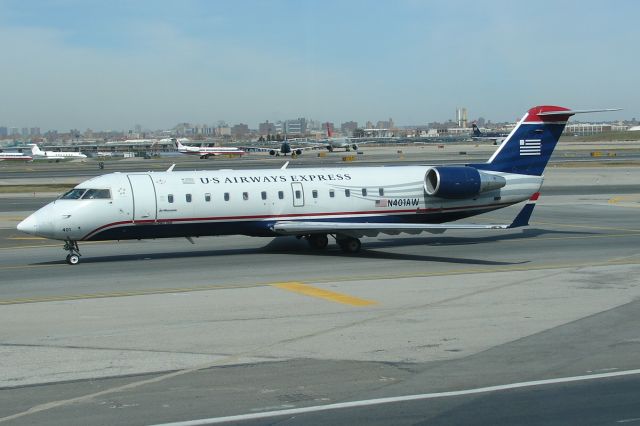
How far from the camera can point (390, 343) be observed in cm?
1369

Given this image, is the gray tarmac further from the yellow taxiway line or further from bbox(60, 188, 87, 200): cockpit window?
bbox(60, 188, 87, 200): cockpit window

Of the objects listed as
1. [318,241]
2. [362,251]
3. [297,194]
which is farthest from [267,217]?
[362,251]

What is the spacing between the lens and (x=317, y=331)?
14.7 meters

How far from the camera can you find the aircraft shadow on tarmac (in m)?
24.4

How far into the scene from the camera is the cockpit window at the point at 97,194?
2340cm

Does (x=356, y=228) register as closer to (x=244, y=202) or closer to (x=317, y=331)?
(x=244, y=202)

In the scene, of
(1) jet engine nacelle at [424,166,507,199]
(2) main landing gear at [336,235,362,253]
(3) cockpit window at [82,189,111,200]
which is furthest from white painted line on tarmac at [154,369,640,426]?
(1) jet engine nacelle at [424,166,507,199]

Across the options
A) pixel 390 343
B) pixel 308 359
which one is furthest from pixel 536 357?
pixel 308 359

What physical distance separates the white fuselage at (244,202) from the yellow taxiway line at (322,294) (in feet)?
17.8

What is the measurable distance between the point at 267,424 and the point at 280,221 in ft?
52.1

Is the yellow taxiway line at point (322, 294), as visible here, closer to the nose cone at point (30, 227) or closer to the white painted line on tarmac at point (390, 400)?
the white painted line on tarmac at point (390, 400)

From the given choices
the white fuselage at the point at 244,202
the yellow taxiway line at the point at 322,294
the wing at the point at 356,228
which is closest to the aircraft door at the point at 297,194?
the white fuselage at the point at 244,202

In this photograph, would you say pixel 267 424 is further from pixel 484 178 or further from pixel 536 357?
pixel 484 178

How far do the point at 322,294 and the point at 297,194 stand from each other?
297 inches
